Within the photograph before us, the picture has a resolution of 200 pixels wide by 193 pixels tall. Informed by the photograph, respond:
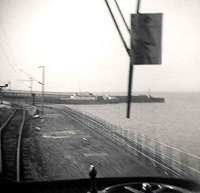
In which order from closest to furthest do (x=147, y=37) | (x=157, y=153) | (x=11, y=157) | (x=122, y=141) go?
(x=147, y=37) < (x=11, y=157) < (x=157, y=153) < (x=122, y=141)

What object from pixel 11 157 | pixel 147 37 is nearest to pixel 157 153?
pixel 11 157

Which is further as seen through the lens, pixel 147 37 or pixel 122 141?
pixel 122 141

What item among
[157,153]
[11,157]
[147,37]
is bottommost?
[11,157]

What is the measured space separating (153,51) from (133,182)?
411 cm

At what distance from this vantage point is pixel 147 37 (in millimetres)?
4871

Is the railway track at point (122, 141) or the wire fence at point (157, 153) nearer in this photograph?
the wire fence at point (157, 153)

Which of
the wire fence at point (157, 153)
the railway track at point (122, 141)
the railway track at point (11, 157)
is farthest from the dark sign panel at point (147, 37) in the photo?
the railway track at point (122, 141)

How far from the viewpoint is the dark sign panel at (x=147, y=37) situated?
477cm

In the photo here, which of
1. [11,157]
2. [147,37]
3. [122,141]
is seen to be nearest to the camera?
[147,37]

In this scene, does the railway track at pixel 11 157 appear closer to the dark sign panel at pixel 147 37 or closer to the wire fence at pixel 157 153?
the wire fence at pixel 157 153

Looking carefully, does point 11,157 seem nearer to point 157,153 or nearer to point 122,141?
point 122,141

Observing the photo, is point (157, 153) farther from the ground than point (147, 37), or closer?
closer

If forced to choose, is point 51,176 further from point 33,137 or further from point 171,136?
point 171,136

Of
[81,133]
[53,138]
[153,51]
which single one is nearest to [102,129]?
[81,133]
